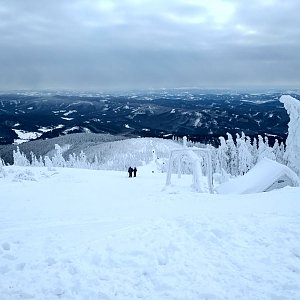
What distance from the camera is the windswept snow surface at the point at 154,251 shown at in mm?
8445

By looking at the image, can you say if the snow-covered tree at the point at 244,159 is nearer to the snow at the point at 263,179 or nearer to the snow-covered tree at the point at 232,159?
the snow-covered tree at the point at 232,159

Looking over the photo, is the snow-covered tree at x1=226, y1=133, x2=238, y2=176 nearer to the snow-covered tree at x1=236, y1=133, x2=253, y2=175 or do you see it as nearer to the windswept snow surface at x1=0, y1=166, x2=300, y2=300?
the snow-covered tree at x1=236, y1=133, x2=253, y2=175

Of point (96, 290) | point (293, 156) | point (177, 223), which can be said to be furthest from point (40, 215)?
point (293, 156)

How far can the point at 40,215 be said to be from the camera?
15.6 meters

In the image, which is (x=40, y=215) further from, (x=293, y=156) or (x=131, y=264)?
(x=293, y=156)

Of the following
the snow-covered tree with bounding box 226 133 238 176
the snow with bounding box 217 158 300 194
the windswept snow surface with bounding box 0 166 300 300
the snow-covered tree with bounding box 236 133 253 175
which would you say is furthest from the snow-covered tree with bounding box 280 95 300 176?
the windswept snow surface with bounding box 0 166 300 300

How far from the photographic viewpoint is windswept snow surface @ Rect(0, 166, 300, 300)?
845cm

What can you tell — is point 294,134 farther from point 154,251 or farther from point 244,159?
point 154,251

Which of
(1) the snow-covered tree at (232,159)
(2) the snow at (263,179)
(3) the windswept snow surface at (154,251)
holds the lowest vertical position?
(1) the snow-covered tree at (232,159)

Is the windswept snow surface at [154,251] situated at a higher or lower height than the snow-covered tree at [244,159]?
higher

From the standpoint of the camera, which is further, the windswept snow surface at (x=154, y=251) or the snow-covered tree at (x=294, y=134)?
the snow-covered tree at (x=294, y=134)

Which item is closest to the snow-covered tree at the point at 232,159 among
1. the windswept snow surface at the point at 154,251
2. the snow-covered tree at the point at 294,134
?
the snow-covered tree at the point at 294,134

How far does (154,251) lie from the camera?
419 inches

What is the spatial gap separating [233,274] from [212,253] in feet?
4.54
